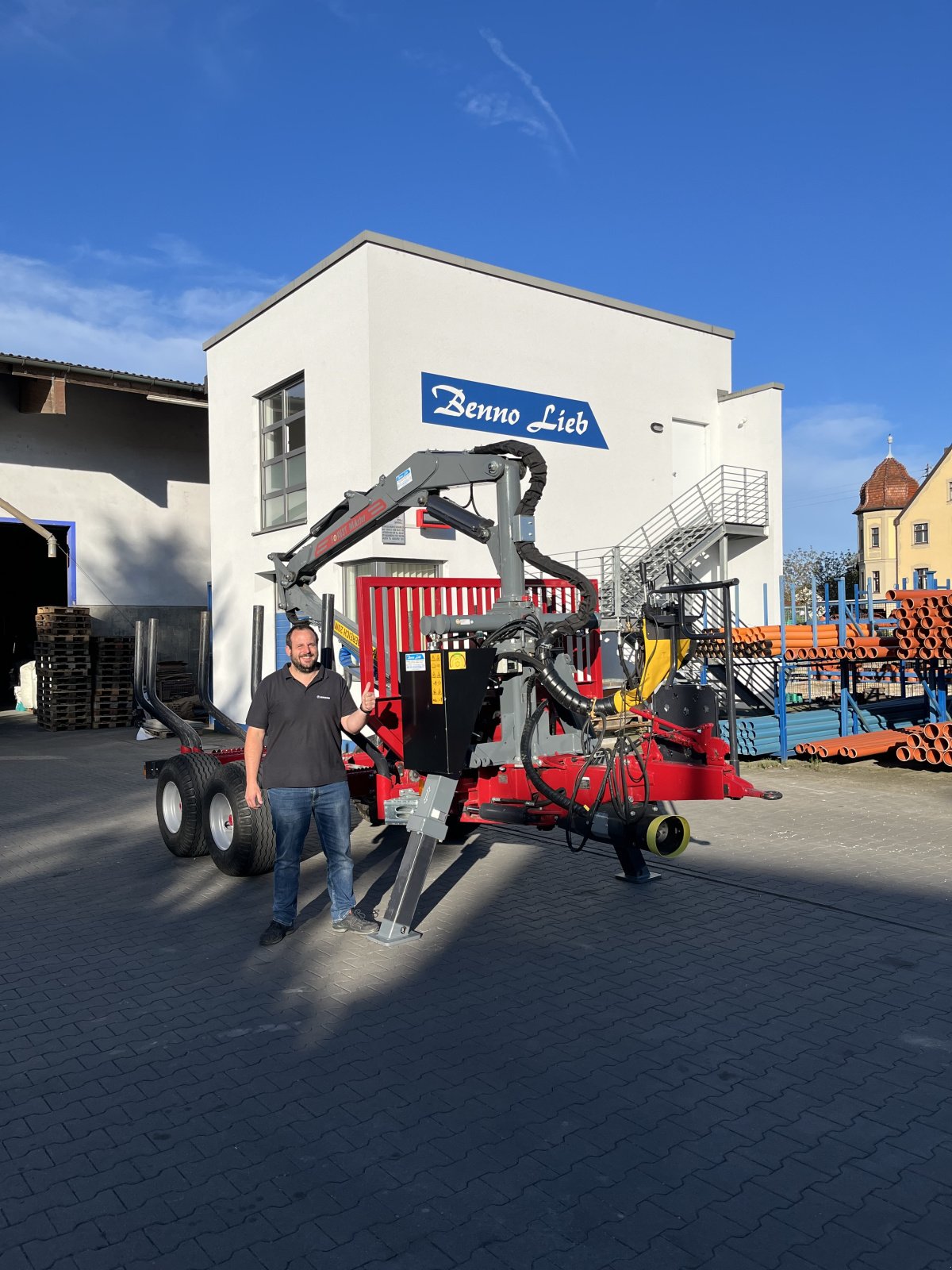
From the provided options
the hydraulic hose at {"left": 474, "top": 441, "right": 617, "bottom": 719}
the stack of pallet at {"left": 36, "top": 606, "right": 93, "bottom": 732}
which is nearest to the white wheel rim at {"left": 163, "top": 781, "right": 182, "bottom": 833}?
the hydraulic hose at {"left": 474, "top": 441, "right": 617, "bottom": 719}

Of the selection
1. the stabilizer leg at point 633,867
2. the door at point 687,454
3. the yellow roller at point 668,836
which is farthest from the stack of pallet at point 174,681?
the yellow roller at point 668,836

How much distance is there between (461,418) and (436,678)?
11166 mm

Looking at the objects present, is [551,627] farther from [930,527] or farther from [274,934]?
[930,527]

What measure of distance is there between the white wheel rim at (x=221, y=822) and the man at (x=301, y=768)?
1.86 metres

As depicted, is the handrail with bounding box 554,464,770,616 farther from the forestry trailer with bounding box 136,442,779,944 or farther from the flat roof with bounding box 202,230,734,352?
the forestry trailer with bounding box 136,442,779,944

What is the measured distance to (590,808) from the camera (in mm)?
6215

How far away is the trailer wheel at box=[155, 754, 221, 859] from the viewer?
26.8 feet

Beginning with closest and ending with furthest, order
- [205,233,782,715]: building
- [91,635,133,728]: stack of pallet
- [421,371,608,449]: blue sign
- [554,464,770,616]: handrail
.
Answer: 1. [205,233,782,715]: building
2. [421,371,608,449]: blue sign
3. [554,464,770,616]: handrail
4. [91,635,133,728]: stack of pallet

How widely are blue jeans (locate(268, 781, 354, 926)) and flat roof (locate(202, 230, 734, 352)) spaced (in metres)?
11.9

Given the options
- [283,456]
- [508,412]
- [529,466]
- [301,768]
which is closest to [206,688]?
[301,768]

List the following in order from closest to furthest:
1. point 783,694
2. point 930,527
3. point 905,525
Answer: point 783,694 → point 930,527 → point 905,525

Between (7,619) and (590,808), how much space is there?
27261 millimetres

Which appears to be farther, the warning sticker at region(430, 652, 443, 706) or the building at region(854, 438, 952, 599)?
the building at region(854, 438, 952, 599)

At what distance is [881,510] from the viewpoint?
66.1 m
